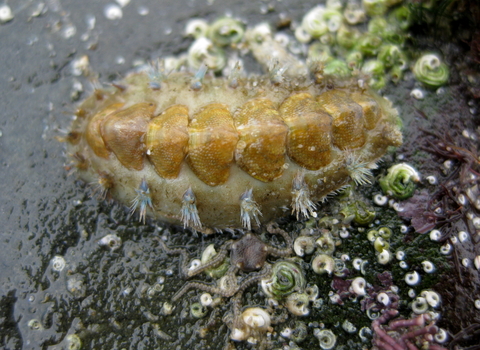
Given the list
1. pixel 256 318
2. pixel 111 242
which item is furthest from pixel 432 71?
pixel 111 242

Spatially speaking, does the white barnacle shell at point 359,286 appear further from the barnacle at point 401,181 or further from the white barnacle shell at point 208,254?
the white barnacle shell at point 208,254

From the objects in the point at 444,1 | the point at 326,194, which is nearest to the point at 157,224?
the point at 326,194

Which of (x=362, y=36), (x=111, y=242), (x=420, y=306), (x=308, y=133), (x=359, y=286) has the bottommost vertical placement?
(x=420, y=306)

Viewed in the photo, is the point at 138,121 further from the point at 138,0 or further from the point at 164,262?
the point at 138,0

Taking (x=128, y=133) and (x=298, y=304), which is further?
(x=298, y=304)

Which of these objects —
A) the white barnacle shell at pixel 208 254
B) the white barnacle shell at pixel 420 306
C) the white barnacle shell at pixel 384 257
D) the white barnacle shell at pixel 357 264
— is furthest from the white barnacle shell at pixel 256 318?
the white barnacle shell at pixel 420 306

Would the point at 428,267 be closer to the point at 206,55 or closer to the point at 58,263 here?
the point at 206,55
